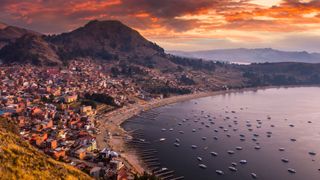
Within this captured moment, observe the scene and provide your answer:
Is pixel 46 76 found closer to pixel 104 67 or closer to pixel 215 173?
pixel 104 67

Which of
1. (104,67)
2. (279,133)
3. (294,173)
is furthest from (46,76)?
(294,173)

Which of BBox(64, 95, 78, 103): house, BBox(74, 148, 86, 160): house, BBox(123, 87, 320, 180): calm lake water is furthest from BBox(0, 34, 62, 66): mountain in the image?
BBox(74, 148, 86, 160): house

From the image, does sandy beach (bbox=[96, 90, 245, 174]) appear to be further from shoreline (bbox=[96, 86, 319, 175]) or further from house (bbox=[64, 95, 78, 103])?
house (bbox=[64, 95, 78, 103])

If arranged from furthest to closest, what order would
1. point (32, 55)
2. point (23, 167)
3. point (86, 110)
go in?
point (32, 55) < point (86, 110) < point (23, 167)

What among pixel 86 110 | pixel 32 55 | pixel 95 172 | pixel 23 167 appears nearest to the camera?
pixel 23 167

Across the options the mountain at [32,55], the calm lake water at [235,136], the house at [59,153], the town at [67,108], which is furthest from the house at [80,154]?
the mountain at [32,55]

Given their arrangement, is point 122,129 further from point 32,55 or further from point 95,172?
point 32,55

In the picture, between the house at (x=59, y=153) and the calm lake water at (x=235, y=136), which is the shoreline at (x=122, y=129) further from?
the house at (x=59, y=153)

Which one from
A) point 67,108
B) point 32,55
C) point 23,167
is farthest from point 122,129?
point 32,55
